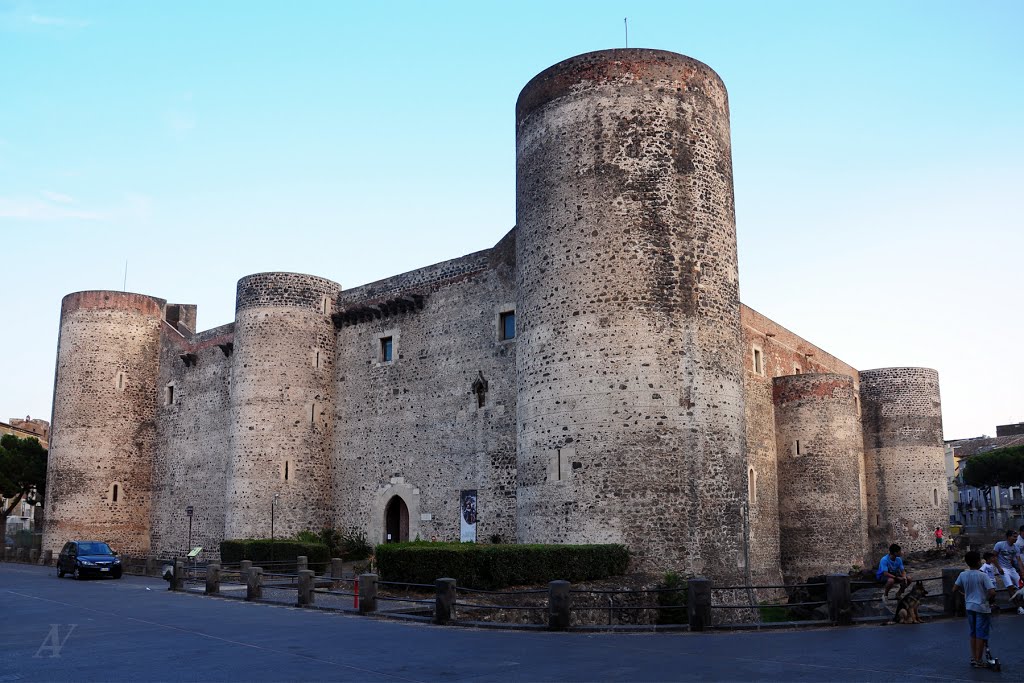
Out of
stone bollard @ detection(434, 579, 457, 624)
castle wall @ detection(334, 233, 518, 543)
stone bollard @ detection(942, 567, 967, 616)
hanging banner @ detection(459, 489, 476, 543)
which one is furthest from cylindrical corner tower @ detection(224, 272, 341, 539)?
stone bollard @ detection(942, 567, 967, 616)

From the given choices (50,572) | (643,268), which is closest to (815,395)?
(643,268)

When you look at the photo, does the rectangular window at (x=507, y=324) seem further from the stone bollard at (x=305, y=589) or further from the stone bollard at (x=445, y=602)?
the stone bollard at (x=445, y=602)

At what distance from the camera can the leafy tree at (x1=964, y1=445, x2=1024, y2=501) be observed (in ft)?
206

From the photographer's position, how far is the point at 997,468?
210 feet

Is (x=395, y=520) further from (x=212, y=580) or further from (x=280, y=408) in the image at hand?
(x=212, y=580)

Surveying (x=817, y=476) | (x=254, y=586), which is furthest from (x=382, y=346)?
(x=817, y=476)

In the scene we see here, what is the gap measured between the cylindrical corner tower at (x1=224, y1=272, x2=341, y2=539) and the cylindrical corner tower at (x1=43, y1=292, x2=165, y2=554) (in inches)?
397

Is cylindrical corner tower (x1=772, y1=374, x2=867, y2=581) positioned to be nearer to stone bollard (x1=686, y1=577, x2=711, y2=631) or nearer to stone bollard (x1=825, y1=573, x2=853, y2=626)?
stone bollard (x1=825, y1=573, x2=853, y2=626)

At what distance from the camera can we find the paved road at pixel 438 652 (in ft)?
31.6

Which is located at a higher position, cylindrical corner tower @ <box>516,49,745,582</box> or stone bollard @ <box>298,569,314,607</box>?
cylindrical corner tower @ <box>516,49,745,582</box>

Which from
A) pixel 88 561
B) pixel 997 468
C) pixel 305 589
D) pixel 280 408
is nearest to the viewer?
pixel 305 589

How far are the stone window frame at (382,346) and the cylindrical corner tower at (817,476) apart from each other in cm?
1336

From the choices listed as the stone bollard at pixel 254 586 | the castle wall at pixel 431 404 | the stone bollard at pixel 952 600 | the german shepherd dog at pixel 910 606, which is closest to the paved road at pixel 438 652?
the german shepherd dog at pixel 910 606

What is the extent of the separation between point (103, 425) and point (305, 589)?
24.5 metres
